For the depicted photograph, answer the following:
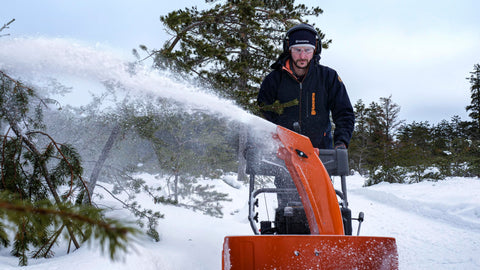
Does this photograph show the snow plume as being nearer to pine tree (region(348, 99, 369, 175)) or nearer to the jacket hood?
the jacket hood

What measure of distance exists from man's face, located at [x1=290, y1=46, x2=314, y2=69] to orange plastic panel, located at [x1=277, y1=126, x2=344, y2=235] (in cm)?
143

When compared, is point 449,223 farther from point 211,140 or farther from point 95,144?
point 95,144

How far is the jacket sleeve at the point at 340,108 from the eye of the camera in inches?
136

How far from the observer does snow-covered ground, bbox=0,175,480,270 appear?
105 inches

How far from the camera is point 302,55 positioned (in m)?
3.70

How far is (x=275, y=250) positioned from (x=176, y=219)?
2.88 meters

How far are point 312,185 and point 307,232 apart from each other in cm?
54

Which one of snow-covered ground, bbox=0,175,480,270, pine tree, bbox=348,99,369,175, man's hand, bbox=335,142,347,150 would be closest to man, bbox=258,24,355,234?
man's hand, bbox=335,142,347,150

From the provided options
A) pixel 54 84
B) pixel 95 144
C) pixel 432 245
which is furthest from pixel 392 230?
pixel 54 84

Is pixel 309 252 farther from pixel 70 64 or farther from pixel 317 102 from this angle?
pixel 70 64

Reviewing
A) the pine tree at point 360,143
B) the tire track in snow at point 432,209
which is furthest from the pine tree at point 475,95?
the tire track in snow at point 432,209

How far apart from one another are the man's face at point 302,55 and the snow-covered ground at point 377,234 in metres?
2.26

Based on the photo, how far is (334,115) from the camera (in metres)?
3.74

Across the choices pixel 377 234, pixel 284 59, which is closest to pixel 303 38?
pixel 284 59
